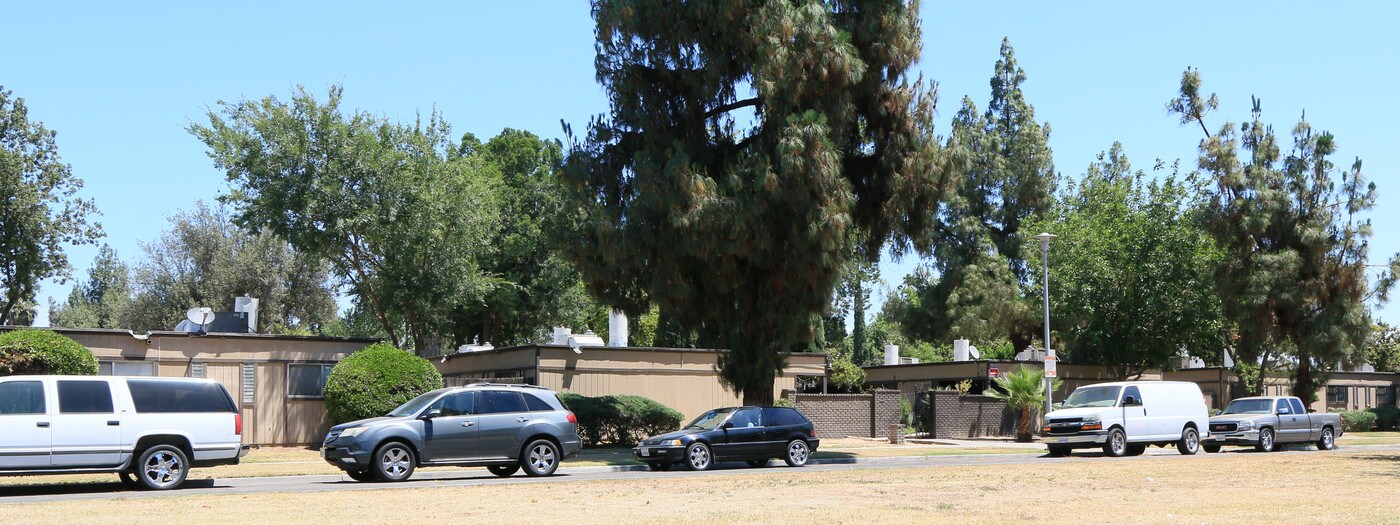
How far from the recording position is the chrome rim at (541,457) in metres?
21.9

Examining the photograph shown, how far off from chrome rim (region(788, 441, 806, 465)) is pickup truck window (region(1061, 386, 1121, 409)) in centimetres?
759

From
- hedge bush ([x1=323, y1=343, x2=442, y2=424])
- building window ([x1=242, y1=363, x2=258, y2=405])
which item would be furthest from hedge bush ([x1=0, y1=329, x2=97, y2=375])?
hedge bush ([x1=323, y1=343, x2=442, y2=424])

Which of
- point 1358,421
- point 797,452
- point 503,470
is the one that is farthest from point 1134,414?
point 1358,421

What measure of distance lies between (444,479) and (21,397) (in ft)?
21.1

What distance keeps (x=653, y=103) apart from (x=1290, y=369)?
1212 inches

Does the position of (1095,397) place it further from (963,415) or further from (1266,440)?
(963,415)

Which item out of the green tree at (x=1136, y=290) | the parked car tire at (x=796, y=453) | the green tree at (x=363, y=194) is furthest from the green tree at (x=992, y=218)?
the parked car tire at (x=796, y=453)

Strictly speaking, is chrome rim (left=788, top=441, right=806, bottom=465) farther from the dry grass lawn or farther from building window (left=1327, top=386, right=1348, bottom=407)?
building window (left=1327, top=386, right=1348, bottom=407)

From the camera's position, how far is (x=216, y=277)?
61.4 meters

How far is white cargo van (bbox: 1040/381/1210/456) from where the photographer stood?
28.8m

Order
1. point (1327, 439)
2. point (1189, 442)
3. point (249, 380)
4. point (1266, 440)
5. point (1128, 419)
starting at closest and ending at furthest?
point (1128, 419), point (1189, 442), point (1266, 440), point (249, 380), point (1327, 439)

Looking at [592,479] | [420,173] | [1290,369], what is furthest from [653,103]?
[1290,369]

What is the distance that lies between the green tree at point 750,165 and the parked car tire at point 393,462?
883cm

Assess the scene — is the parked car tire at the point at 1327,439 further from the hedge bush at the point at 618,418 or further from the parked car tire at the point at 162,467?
the parked car tire at the point at 162,467
